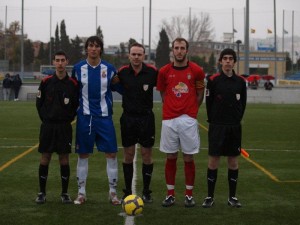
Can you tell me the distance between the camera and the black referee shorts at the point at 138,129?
6.70 metres

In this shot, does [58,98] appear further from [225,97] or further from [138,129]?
[225,97]

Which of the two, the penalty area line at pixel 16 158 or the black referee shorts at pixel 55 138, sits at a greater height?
the black referee shorts at pixel 55 138

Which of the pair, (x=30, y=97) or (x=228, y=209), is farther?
(x=30, y=97)

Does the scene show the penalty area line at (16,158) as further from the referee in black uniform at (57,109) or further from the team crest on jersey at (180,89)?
the team crest on jersey at (180,89)

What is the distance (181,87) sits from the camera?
6.53 meters

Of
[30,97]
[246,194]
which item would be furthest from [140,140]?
[30,97]

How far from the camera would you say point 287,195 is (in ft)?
23.7

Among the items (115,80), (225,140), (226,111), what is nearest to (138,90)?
(115,80)

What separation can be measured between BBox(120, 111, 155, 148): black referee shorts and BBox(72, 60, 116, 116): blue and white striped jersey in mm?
268

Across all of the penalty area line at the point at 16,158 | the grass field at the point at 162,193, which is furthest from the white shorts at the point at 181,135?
the penalty area line at the point at 16,158

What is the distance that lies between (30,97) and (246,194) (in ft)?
92.2

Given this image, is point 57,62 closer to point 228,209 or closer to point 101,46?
point 101,46

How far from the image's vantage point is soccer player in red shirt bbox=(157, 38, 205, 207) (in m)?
6.53

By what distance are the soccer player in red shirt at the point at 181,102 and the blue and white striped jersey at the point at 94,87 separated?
0.64 meters
